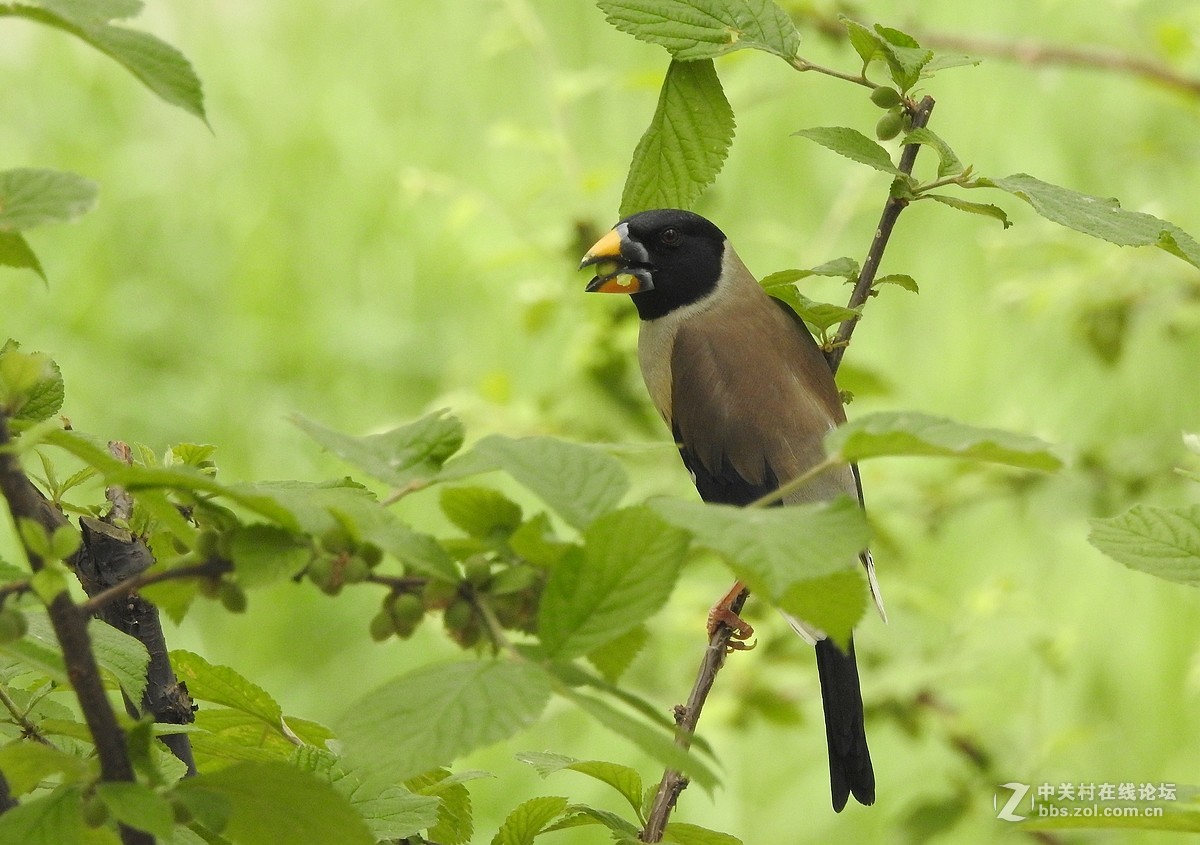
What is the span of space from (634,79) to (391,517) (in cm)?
234

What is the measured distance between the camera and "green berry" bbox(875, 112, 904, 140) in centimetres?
141

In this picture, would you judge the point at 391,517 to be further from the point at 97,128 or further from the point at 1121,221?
the point at 97,128

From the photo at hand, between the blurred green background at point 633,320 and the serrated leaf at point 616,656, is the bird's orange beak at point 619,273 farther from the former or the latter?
the serrated leaf at point 616,656

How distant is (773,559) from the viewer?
745mm

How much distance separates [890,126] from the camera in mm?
1407

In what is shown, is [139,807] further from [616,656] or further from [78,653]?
[616,656]

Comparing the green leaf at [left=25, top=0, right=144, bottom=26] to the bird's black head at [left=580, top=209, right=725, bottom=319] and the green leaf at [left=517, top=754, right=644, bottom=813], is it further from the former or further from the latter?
the bird's black head at [left=580, top=209, right=725, bottom=319]

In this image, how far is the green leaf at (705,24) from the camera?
1380mm

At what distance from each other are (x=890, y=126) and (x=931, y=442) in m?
0.72

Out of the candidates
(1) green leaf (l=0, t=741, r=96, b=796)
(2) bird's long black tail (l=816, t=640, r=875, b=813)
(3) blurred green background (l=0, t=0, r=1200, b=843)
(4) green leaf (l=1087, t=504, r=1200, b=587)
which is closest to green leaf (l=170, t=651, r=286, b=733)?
(1) green leaf (l=0, t=741, r=96, b=796)

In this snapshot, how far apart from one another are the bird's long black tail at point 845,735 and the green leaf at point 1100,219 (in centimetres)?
97

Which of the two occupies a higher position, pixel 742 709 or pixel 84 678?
pixel 742 709

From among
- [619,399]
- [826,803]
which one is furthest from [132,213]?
[826,803]

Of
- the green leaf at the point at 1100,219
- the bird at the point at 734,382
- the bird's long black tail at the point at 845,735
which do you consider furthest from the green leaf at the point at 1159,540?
the bird's long black tail at the point at 845,735
